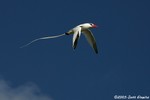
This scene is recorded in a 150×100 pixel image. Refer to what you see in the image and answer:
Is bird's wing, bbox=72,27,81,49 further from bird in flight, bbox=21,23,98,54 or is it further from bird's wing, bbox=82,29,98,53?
bird's wing, bbox=82,29,98,53

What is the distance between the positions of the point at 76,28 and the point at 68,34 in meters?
1.60

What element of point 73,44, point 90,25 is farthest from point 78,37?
point 90,25

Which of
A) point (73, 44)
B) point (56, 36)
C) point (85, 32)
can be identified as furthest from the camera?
point (85, 32)

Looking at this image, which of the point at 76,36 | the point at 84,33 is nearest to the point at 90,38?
the point at 84,33

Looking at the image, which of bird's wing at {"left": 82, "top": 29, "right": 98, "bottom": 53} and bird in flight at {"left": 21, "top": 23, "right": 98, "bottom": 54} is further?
bird's wing at {"left": 82, "top": 29, "right": 98, "bottom": 53}

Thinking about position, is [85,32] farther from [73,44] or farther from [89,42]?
[73,44]

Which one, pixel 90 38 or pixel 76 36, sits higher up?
pixel 76 36

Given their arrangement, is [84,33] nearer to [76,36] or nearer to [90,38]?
[90,38]

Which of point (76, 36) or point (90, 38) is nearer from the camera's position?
point (76, 36)

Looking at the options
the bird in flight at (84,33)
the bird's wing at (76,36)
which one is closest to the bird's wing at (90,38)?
the bird in flight at (84,33)

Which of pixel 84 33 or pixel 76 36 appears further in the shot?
pixel 84 33

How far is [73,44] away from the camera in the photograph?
1796 inches

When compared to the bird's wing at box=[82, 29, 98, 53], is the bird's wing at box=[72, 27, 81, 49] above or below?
above

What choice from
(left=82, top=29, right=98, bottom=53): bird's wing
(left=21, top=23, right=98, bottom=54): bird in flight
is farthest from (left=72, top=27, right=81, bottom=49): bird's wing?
(left=82, top=29, right=98, bottom=53): bird's wing
